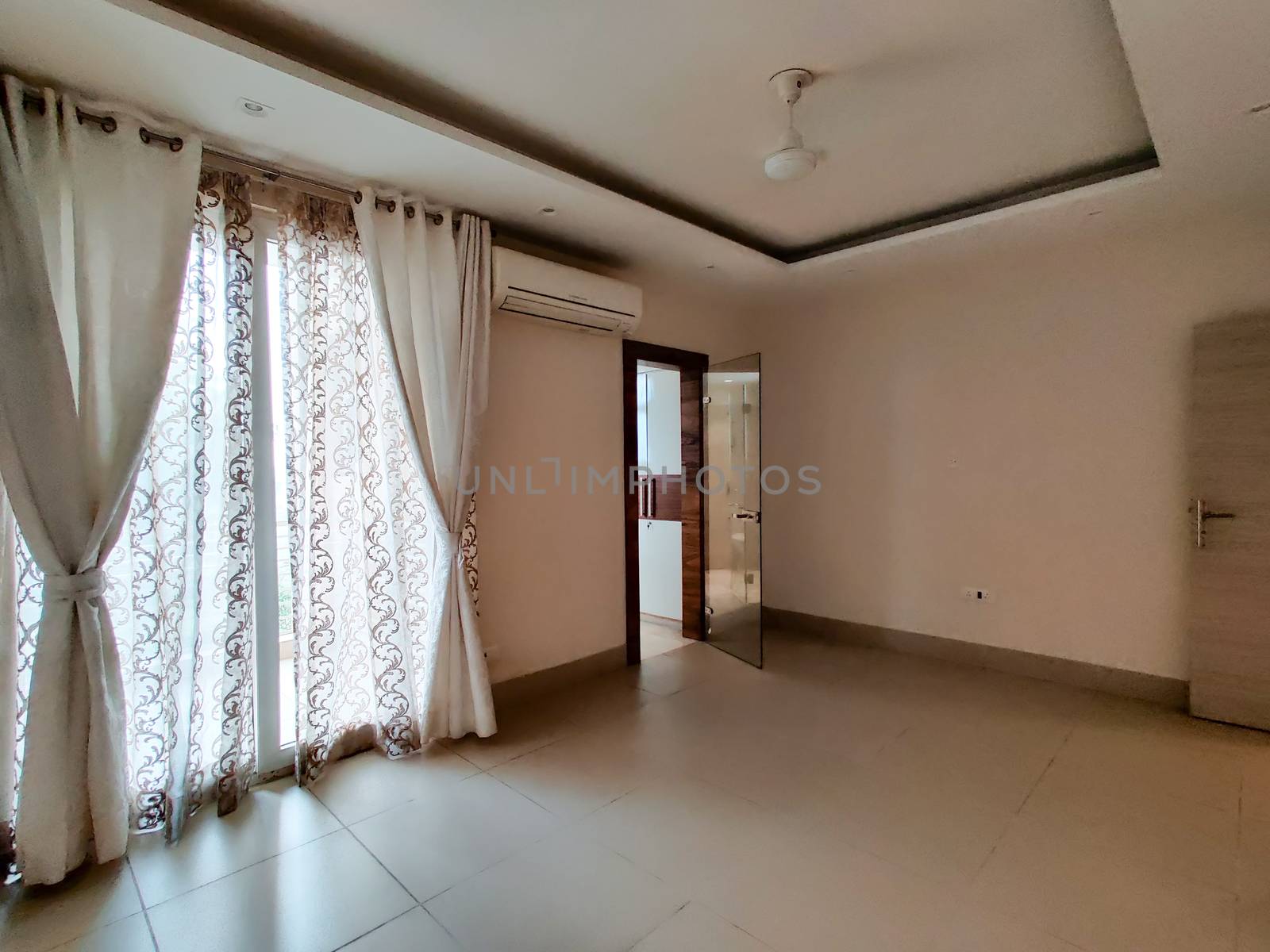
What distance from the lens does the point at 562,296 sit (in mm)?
3318

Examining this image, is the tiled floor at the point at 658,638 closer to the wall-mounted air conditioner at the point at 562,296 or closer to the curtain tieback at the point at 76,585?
the wall-mounted air conditioner at the point at 562,296

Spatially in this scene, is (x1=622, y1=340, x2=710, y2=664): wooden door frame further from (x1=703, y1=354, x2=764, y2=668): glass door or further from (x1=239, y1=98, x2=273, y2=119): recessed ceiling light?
(x1=239, y1=98, x2=273, y2=119): recessed ceiling light

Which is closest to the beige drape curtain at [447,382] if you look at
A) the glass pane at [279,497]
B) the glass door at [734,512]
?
the glass pane at [279,497]

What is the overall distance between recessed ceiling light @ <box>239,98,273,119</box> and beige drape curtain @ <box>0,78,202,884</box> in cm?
31

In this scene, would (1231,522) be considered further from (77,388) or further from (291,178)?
(77,388)

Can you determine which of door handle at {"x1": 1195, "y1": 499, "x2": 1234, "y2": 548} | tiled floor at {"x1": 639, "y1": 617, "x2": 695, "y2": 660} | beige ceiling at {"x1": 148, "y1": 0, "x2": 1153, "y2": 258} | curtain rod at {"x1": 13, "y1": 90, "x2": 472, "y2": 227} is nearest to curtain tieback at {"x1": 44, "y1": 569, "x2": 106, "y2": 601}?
curtain rod at {"x1": 13, "y1": 90, "x2": 472, "y2": 227}

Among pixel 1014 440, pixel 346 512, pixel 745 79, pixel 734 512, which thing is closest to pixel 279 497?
pixel 346 512

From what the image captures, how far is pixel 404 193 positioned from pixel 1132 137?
3.35 m

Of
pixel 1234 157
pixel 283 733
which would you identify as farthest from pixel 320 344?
pixel 1234 157

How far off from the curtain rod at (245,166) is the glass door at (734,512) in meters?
2.27

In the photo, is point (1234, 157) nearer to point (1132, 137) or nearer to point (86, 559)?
point (1132, 137)

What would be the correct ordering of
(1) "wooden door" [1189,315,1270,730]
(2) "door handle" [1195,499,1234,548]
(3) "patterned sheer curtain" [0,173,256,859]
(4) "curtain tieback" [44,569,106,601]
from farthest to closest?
(2) "door handle" [1195,499,1234,548] < (1) "wooden door" [1189,315,1270,730] < (3) "patterned sheer curtain" [0,173,256,859] < (4) "curtain tieback" [44,569,106,601]

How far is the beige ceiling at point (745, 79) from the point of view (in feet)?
5.99

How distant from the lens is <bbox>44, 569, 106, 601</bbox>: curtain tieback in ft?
6.39
